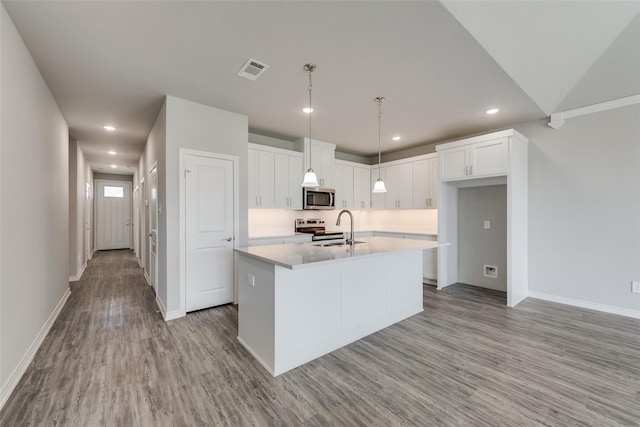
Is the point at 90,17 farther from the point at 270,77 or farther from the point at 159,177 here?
the point at 159,177

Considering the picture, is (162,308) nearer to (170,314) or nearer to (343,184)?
(170,314)

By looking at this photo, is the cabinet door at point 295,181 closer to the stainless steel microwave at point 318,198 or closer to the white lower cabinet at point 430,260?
the stainless steel microwave at point 318,198

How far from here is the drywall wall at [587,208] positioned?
3455mm

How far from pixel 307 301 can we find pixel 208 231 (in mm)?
1970

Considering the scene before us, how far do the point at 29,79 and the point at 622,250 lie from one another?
6.79 meters

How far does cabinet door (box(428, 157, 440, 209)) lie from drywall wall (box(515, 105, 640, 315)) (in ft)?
4.46

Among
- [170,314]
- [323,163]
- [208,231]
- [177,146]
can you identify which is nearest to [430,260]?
[323,163]

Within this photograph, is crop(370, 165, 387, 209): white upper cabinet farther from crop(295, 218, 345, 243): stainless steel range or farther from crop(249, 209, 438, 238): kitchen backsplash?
crop(295, 218, 345, 243): stainless steel range

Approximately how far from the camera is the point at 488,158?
407cm

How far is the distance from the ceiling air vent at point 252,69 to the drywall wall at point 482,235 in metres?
4.08

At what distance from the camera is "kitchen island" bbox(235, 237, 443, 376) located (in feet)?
7.32

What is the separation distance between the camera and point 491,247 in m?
4.70

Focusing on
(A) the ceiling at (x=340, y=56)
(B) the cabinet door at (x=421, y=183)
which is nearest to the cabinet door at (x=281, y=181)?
(A) the ceiling at (x=340, y=56)

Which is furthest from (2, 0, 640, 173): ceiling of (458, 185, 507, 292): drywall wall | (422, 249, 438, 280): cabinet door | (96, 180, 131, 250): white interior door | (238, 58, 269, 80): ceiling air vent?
(96, 180, 131, 250): white interior door
